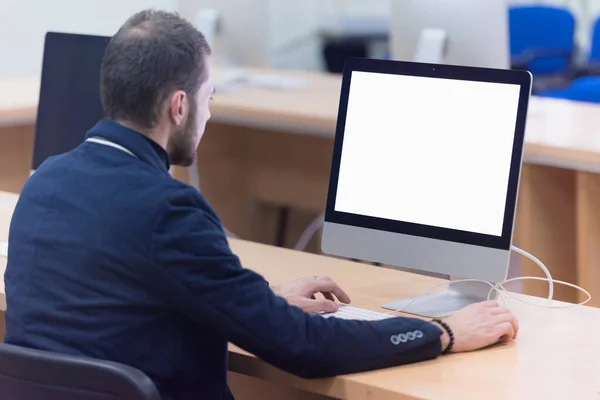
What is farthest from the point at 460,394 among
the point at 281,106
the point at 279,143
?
the point at 279,143

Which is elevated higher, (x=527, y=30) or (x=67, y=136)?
(x=527, y=30)

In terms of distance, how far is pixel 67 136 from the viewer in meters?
2.26

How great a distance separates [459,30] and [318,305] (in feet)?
5.15

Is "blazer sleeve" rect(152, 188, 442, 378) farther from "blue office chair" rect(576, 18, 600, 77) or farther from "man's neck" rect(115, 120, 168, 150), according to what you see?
"blue office chair" rect(576, 18, 600, 77)

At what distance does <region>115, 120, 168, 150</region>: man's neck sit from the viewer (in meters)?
1.43

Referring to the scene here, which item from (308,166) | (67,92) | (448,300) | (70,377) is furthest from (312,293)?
(308,166)

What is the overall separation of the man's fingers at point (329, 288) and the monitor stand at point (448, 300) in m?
0.08

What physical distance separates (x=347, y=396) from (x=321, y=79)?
8.39ft

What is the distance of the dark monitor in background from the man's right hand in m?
1.06

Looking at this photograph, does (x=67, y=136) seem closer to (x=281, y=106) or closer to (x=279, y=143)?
(x=281, y=106)

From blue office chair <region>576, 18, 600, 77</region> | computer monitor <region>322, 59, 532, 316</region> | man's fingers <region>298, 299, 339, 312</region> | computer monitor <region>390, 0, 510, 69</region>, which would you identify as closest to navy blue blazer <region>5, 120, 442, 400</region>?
man's fingers <region>298, 299, 339, 312</region>

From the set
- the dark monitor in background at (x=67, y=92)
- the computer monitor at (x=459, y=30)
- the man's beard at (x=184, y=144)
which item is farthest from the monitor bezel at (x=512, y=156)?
the computer monitor at (x=459, y=30)

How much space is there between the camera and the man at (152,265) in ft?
4.33

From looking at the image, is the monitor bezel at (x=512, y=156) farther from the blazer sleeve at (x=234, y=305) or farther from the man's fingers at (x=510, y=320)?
the blazer sleeve at (x=234, y=305)
